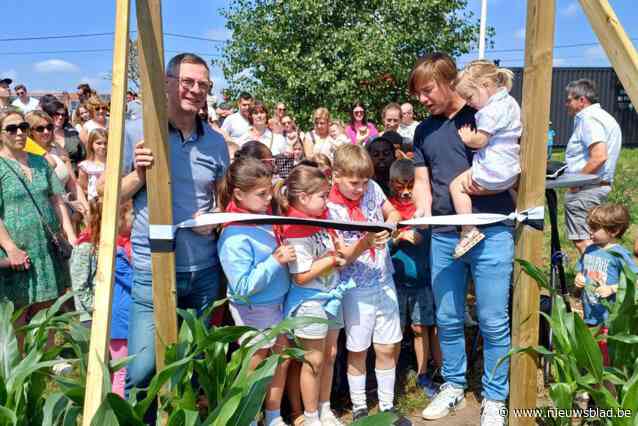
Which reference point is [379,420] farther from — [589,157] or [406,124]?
[406,124]

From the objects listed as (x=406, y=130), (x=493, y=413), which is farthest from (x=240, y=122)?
(x=493, y=413)

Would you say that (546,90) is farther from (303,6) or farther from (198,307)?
(303,6)

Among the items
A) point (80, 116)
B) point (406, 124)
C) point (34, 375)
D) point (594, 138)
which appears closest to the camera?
point (34, 375)

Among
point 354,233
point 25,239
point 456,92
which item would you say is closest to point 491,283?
point 354,233

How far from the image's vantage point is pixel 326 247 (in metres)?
3.26

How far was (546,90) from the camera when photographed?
2.58m

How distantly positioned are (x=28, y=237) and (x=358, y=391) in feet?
7.56

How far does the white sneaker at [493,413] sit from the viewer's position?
317 centimetres

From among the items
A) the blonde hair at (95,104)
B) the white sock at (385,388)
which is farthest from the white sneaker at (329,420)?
the blonde hair at (95,104)

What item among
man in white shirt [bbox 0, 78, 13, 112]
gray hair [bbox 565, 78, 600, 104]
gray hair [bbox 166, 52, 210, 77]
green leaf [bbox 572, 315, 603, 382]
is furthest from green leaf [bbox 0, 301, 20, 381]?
man in white shirt [bbox 0, 78, 13, 112]

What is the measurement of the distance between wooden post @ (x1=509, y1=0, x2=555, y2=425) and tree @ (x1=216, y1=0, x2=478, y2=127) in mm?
9045

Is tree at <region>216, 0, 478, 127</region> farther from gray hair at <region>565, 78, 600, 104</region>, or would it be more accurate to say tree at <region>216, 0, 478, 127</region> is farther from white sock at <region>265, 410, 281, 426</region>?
white sock at <region>265, 410, 281, 426</region>

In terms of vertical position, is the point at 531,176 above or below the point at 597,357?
above

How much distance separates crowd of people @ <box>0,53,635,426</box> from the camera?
2.82 meters
